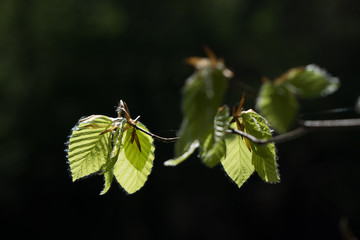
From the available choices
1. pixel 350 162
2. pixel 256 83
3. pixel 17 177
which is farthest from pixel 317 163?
pixel 17 177

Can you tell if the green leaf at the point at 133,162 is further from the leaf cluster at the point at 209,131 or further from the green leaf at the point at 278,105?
the green leaf at the point at 278,105

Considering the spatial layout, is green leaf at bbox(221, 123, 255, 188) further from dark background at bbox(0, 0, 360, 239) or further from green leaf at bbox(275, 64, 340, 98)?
dark background at bbox(0, 0, 360, 239)

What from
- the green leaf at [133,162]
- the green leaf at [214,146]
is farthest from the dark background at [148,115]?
the green leaf at [214,146]

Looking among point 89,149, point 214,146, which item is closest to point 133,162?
point 89,149

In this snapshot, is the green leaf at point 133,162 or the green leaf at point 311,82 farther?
the green leaf at point 133,162

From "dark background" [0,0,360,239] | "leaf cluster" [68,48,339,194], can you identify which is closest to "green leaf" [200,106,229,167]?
"leaf cluster" [68,48,339,194]

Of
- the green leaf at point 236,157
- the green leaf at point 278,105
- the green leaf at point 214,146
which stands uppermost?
the green leaf at point 278,105

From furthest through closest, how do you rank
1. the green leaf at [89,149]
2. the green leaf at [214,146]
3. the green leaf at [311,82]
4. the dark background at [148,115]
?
the dark background at [148,115] → the green leaf at [89,149] → the green leaf at [214,146] → the green leaf at [311,82]
